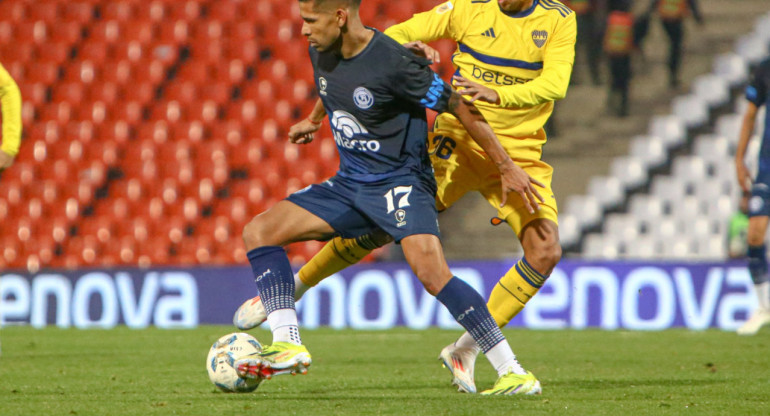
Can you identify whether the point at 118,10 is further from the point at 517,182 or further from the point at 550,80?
the point at 517,182

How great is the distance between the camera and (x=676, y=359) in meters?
6.63

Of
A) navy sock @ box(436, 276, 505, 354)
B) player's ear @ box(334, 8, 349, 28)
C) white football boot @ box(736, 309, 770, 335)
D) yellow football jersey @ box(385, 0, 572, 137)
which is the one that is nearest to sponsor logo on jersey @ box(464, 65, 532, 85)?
yellow football jersey @ box(385, 0, 572, 137)

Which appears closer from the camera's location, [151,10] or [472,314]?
[472,314]

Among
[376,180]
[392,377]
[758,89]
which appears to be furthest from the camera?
[758,89]

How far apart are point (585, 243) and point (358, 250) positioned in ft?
23.0

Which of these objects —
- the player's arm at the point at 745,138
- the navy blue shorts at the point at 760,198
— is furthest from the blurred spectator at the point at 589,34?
the navy blue shorts at the point at 760,198

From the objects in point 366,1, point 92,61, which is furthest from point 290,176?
point 92,61

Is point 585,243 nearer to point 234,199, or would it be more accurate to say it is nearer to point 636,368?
point 234,199

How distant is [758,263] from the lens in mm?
8297

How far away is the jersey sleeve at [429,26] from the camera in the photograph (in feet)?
17.4

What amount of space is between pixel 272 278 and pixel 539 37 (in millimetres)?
1770

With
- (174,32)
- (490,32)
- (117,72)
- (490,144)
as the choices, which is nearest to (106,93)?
(117,72)

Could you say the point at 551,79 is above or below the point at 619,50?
below

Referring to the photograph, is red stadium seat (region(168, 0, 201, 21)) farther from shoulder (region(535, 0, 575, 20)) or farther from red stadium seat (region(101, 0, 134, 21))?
shoulder (region(535, 0, 575, 20))
